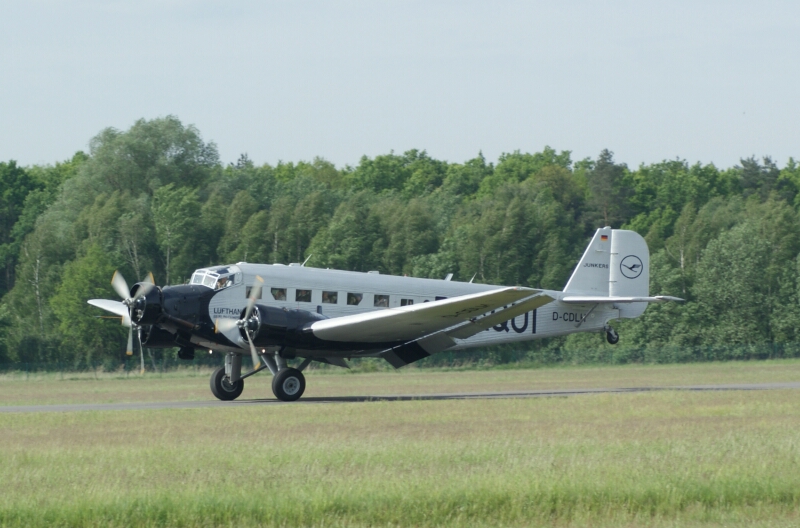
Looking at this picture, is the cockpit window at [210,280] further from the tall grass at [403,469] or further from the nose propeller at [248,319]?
the tall grass at [403,469]

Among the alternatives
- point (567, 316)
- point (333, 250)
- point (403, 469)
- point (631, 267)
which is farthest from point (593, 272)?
point (333, 250)

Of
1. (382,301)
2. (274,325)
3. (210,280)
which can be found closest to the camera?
(274,325)

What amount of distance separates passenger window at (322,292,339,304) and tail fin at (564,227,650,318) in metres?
8.59

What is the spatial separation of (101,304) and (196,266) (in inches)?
1468

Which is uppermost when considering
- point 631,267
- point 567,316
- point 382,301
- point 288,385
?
point 631,267

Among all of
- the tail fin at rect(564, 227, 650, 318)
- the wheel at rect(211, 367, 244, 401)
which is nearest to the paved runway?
the wheel at rect(211, 367, 244, 401)

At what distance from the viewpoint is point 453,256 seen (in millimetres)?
68250

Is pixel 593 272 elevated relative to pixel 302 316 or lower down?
elevated

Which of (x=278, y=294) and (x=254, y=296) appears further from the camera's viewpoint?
(x=278, y=294)

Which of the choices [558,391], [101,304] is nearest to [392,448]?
[558,391]

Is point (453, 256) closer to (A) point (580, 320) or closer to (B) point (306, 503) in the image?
(A) point (580, 320)

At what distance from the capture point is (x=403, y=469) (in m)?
13.3

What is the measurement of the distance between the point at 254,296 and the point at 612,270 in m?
12.6

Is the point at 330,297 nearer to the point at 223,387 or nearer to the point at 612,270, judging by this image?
the point at 223,387
